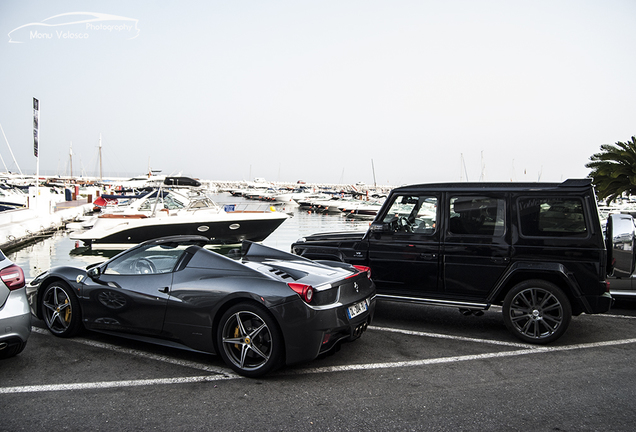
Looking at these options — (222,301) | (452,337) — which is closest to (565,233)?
(452,337)

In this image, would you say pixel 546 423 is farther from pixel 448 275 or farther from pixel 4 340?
pixel 4 340

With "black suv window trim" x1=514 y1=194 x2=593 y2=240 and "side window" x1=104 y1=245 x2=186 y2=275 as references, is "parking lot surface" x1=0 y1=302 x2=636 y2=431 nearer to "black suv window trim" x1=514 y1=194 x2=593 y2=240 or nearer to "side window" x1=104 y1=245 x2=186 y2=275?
"side window" x1=104 y1=245 x2=186 y2=275

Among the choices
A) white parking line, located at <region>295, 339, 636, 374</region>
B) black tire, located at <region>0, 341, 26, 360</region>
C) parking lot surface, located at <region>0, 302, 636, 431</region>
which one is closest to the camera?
parking lot surface, located at <region>0, 302, 636, 431</region>

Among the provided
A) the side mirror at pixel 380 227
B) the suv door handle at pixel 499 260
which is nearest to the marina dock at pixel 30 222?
the side mirror at pixel 380 227

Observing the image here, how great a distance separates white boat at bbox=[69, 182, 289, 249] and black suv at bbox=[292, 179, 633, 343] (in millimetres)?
12217

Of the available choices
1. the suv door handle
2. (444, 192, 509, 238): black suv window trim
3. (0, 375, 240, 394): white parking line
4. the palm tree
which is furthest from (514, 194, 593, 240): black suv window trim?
the palm tree

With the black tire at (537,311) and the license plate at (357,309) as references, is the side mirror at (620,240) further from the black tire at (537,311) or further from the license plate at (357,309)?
the license plate at (357,309)

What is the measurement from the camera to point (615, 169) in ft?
51.0

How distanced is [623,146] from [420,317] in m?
12.4

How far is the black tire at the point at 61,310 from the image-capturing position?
5.61 meters

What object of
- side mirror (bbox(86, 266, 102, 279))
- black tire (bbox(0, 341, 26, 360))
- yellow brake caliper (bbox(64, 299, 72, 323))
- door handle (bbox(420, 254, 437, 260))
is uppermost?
door handle (bbox(420, 254, 437, 260))

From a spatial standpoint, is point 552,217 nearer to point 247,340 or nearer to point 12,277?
point 247,340

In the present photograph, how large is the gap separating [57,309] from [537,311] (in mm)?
5678

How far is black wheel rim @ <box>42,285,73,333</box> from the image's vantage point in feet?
18.7
